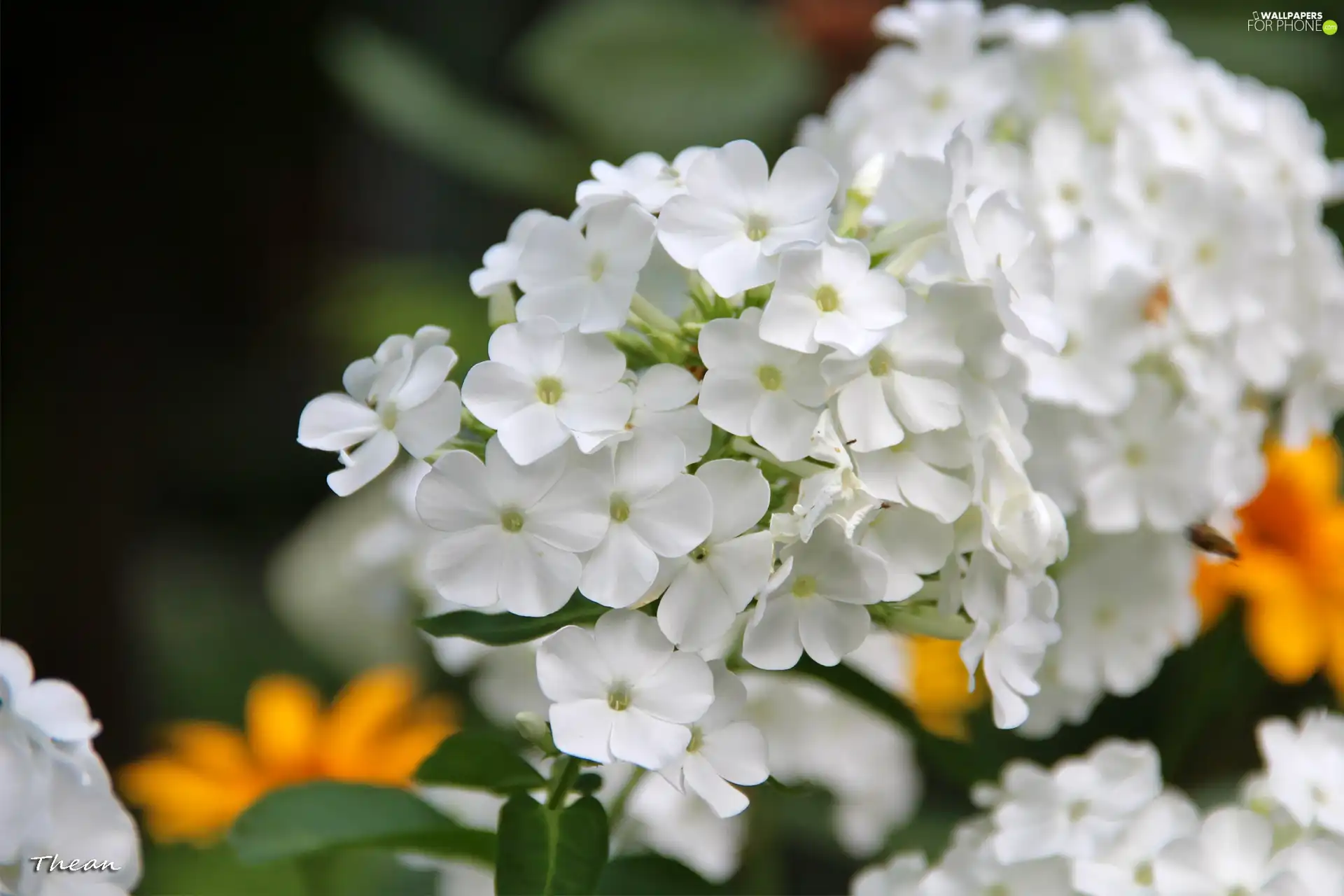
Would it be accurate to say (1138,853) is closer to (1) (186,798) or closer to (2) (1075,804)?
Result: (2) (1075,804)

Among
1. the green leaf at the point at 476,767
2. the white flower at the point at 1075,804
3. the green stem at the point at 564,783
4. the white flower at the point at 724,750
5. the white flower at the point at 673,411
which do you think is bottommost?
the white flower at the point at 1075,804

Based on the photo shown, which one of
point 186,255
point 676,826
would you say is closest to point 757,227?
point 676,826

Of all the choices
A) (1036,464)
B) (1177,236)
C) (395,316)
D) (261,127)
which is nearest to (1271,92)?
(1177,236)

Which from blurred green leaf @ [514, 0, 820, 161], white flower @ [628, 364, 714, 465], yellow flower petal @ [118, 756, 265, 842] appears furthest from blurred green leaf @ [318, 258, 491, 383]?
white flower @ [628, 364, 714, 465]

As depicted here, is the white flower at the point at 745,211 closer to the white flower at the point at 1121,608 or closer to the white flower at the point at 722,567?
the white flower at the point at 722,567

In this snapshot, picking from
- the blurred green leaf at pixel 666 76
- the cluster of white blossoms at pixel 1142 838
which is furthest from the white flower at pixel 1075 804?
the blurred green leaf at pixel 666 76

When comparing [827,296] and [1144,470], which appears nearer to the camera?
[827,296]

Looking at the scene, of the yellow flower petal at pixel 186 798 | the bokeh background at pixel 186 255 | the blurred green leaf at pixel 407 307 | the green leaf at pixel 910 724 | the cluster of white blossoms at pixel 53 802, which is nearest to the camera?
the cluster of white blossoms at pixel 53 802
